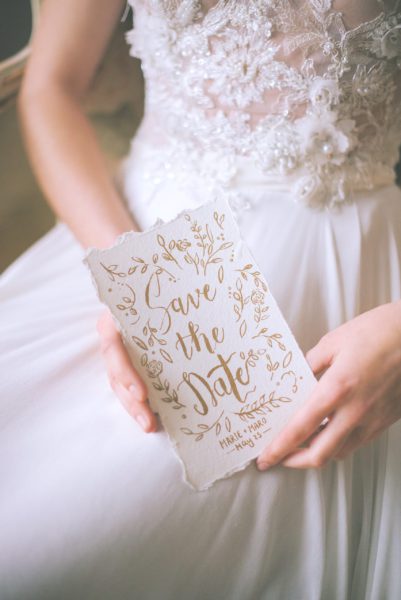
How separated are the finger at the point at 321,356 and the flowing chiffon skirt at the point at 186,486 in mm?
81

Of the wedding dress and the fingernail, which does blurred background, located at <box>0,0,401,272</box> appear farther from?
the fingernail

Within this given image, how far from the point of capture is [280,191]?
0.75 m

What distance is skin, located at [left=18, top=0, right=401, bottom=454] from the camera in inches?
21.5

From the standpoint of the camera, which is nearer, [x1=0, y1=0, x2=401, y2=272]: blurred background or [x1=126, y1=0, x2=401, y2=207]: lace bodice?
[x1=126, y1=0, x2=401, y2=207]: lace bodice

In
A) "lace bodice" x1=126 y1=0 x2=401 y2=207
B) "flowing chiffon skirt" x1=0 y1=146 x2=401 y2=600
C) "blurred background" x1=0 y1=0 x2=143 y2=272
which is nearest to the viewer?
"flowing chiffon skirt" x1=0 y1=146 x2=401 y2=600

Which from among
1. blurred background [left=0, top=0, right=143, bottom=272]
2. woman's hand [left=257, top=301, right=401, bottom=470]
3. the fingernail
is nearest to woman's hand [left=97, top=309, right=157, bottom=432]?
the fingernail

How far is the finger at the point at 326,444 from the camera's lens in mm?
544

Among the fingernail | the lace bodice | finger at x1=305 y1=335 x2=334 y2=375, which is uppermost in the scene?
the lace bodice

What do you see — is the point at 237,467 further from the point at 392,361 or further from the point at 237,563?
the point at 392,361

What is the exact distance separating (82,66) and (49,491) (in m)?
0.71

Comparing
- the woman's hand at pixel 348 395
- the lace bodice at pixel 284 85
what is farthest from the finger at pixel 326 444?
the lace bodice at pixel 284 85

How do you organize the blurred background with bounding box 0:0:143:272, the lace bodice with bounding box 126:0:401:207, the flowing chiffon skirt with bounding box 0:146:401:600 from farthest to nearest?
the blurred background with bounding box 0:0:143:272
the lace bodice with bounding box 126:0:401:207
the flowing chiffon skirt with bounding box 0:146:401:600

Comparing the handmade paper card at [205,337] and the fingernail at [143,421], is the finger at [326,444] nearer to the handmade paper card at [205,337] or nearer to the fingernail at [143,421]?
the handmade paper card at [205,337]

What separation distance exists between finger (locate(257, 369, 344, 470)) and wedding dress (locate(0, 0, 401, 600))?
0.06 meters
